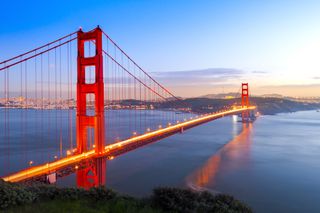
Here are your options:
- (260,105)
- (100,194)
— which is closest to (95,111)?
(100,194)

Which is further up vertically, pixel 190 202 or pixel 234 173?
pixel 190 202

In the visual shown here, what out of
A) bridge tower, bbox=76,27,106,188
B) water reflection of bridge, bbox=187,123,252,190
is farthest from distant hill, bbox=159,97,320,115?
bridge tower, bbox=76,27,106,188

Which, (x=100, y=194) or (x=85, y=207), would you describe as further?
(x=100, y=194)

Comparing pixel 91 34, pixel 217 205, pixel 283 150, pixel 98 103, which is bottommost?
pixel 283 150

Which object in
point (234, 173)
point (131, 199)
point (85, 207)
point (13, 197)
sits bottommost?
point (234, 173)

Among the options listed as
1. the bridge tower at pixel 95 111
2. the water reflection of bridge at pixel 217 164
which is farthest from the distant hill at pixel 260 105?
the bridge tower at pixel 95 111

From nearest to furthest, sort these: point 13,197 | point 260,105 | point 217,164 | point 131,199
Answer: point 13,197, point 131,199, point 217,164, point 260,105

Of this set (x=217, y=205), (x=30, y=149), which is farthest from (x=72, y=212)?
(x=30, y=149)

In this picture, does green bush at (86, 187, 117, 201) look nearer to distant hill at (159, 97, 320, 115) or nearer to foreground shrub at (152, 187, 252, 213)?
foreground shrub at (152, 187, 252, 213)

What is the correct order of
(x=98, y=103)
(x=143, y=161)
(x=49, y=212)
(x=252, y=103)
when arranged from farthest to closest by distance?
1. (x=252, y=103)
2. (x=143, y=161)
3. (x=98, y=103)
4. (x=49, y=212)

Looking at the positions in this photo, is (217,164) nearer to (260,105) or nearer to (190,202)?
(190,202)

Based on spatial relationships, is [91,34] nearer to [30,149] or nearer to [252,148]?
[30,149]
